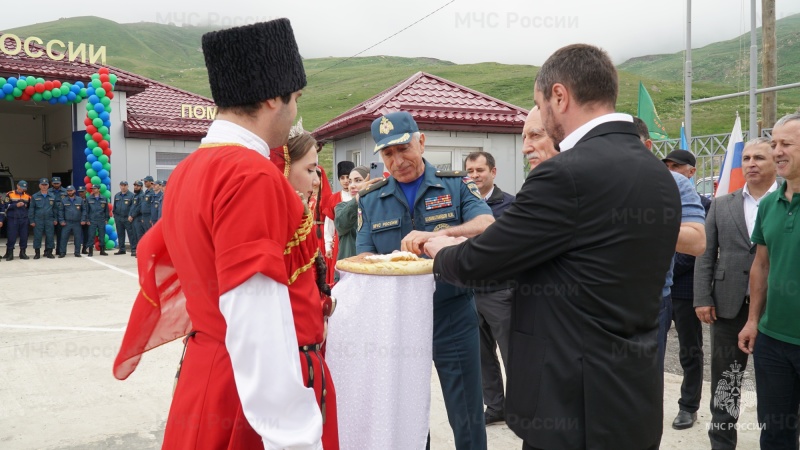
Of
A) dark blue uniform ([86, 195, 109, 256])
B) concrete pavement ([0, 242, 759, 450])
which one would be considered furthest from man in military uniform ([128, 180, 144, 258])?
concrete pavement ([0, 242, 759, 450])

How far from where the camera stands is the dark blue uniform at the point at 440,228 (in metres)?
3.33

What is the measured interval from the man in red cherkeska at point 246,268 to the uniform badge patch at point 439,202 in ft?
5.94

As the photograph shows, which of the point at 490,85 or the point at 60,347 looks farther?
the point at 490,85

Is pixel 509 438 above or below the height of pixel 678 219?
below

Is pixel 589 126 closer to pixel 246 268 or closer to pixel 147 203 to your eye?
pixel 246 268

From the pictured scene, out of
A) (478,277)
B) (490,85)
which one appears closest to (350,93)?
(490,85)

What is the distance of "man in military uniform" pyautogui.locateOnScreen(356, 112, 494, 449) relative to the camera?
10.9ft

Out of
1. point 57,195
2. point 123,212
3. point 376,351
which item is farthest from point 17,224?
point 376,351

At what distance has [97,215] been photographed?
661 inches

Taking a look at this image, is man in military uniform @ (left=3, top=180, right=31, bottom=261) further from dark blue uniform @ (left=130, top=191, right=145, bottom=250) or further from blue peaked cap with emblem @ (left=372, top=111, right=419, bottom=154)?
blue peaked cap with emblem @ (left=372, top=111, right=419, bottom=154)

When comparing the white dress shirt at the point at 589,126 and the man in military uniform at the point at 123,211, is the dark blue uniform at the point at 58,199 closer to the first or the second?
the man in military uniform at the point at 123,211

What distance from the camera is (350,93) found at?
6850 cm

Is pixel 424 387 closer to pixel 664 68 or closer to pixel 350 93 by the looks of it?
pixel 350 93

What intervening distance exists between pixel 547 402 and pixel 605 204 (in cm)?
68
